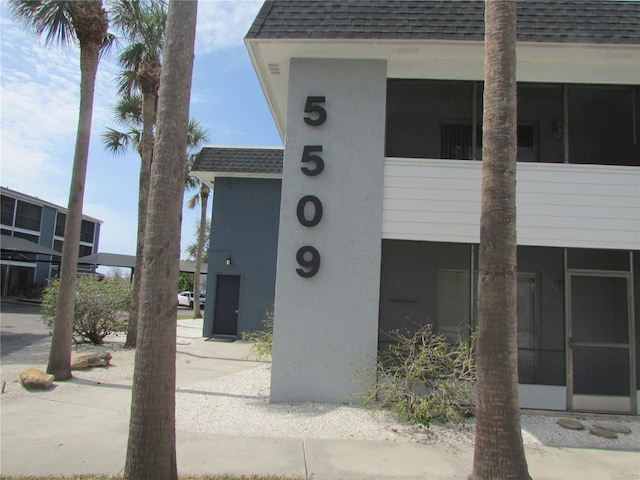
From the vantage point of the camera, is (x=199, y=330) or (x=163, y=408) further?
(x=199, y=330)

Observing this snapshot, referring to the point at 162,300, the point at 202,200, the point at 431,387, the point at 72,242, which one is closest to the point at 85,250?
the point at 202,200

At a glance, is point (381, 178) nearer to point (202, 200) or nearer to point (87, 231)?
point (202, 200)

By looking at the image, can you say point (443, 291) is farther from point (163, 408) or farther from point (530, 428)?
point (163, 408)

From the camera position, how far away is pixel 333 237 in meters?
8.11

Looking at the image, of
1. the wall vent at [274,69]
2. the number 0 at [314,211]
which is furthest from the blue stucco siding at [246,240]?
the number 0 at [314,211]

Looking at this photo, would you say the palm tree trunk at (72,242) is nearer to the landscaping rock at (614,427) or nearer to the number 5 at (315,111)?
the number 5 at (315,111)

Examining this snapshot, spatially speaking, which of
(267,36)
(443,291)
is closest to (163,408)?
(267,36)

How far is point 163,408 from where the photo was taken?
3.83 m

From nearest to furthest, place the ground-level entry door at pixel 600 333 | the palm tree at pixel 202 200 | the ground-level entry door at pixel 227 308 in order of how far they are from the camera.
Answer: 1. the ground-level entry door at pixel 600 333
2. the ground-level entry door at pixel 227 308
3. the palm tree at pixel 202 200

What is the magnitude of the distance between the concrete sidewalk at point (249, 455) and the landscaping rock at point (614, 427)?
935 millimetres

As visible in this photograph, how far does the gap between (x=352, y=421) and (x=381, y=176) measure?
4.04 metres

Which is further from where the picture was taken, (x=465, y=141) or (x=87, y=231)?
(x=87, y=231)

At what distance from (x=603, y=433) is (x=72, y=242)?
382 inches

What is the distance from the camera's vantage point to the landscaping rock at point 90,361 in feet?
32.7
